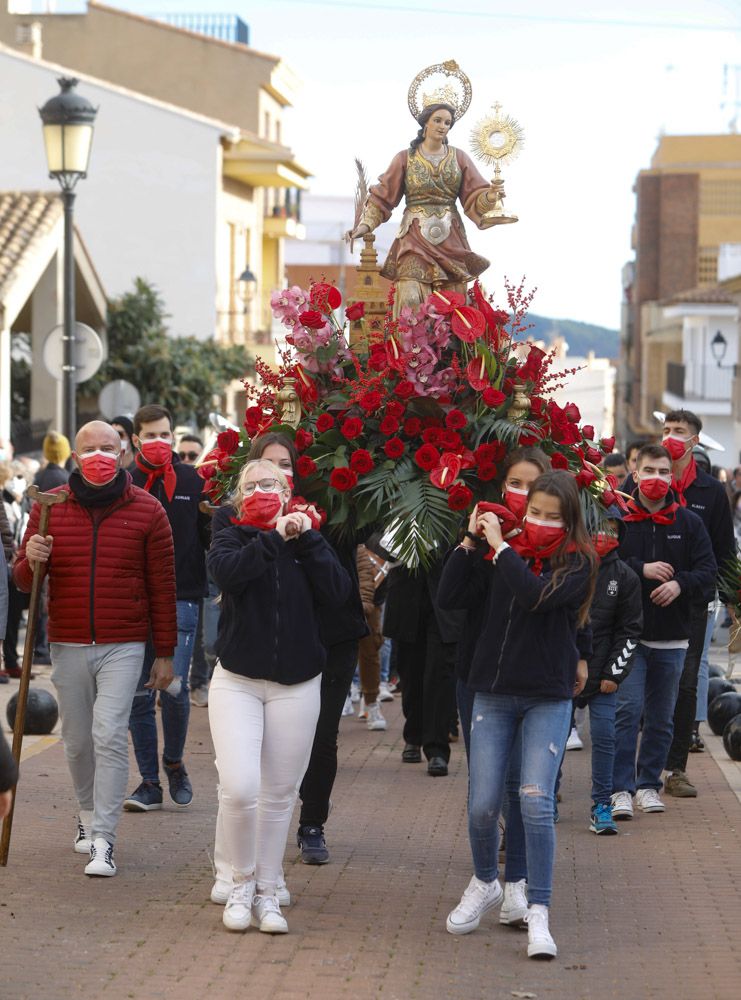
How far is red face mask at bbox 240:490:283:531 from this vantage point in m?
6.97

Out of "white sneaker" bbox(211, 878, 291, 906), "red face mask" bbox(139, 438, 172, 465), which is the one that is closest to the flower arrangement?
"red face mask" bbox(139, 438, 172, 465)

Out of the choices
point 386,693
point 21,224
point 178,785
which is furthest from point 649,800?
point 21,224

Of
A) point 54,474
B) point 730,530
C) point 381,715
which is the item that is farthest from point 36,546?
point 54,474

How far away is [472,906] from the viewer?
694 centimetres

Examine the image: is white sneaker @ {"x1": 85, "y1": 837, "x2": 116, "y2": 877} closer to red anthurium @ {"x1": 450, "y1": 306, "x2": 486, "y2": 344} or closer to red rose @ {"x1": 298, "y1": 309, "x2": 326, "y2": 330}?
red rose @ {"x1": 298, "y1": 309, "x2": 326, "y2": 330}

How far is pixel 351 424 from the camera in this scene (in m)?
7.99

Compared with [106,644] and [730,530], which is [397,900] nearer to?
[106,644]

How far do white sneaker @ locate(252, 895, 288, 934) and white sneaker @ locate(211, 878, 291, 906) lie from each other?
11cm

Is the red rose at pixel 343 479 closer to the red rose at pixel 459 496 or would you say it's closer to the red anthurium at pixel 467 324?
the red rose at pixel 459 496

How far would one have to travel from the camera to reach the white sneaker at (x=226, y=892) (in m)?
7.12

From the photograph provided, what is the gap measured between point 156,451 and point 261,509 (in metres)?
2.79

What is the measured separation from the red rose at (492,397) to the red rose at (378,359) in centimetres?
50

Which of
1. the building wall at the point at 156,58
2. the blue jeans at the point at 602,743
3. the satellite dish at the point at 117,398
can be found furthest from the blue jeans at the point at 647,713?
the building wall at the point at 156,58

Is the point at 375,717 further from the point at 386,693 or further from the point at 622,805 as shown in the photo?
the point at 622,805
